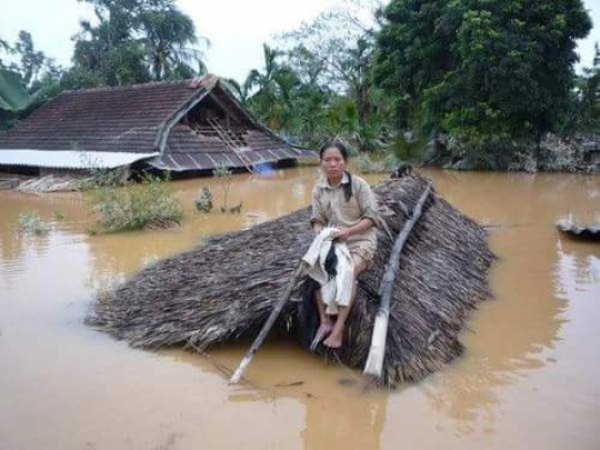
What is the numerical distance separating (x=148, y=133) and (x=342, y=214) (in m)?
14.3

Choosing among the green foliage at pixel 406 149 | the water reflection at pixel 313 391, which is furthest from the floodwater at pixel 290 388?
the green foliage at pixel 406 149

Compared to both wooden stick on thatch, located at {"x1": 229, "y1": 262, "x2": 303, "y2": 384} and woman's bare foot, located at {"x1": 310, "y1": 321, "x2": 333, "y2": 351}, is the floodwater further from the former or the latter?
woman's bare foot, located at {"x1": 310, "y1": 321, "x2": 333, "y2": 351}

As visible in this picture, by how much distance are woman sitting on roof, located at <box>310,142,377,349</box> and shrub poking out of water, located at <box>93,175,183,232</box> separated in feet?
19.0

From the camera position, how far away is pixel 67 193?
14789 mm

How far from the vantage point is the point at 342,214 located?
4195 millimetres

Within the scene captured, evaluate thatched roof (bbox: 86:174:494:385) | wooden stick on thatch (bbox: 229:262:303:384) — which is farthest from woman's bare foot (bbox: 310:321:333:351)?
wooden stick on thatch (bbox: 229:262:303:384)

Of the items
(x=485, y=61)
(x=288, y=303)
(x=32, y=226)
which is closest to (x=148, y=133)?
(x=32, y=226)

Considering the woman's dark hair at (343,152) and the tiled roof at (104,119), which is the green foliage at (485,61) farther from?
the woman's dark hair at (343,152)

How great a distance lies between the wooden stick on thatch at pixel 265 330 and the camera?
381 centimetres

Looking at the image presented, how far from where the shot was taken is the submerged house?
17.0m

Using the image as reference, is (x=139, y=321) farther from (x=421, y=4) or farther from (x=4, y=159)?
(x=421, y=4)

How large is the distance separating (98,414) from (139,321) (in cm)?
136

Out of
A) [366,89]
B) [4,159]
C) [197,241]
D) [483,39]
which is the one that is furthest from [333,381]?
[366,89]

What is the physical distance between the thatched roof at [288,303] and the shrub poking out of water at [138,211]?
3.06 m
